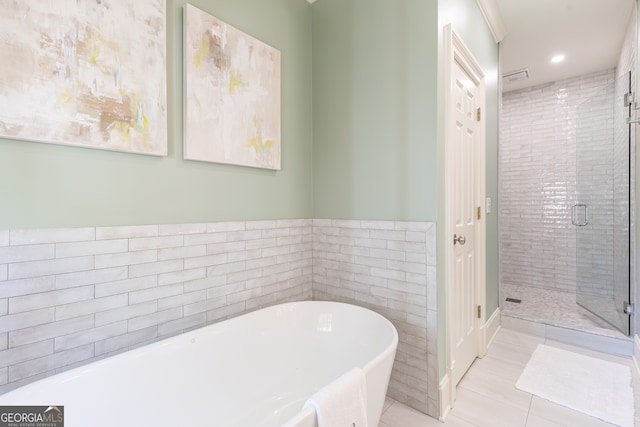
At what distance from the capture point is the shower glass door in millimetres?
2617

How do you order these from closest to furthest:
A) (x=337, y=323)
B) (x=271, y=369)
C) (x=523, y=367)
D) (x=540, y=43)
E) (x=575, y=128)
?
(x=271, y=369)
(x=337, y=323)
(x=523, y=367)
(x=540, y=43)
(x=575, y=128)

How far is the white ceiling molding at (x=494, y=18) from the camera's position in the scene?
7.77 feet

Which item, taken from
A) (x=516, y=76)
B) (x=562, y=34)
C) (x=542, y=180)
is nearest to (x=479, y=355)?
(x=542, y=180)

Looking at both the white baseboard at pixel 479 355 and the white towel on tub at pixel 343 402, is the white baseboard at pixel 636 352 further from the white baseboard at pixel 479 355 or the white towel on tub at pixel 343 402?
the white towel on tub at pixel 343 402

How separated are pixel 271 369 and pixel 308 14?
2547 mm

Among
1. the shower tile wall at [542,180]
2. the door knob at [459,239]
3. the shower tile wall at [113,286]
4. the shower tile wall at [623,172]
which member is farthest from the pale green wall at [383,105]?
the shower tile wall at [542,180]

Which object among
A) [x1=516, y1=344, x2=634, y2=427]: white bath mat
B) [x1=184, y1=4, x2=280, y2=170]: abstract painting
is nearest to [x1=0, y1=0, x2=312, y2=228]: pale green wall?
[x1=184, y1=4, x2=280, y2=170]: abstract painting

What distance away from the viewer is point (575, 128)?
11.8 feet

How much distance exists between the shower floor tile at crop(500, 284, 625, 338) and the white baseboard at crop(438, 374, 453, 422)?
5.13 ft

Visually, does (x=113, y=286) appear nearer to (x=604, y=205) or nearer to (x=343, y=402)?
(x=343, y=402)

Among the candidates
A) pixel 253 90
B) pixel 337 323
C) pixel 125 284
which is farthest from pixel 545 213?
pixel 125 284

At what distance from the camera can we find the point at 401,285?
5.98 feet

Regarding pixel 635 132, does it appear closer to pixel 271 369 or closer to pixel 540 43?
pixel 540 43

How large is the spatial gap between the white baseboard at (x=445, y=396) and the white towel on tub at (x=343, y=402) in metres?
0.86
